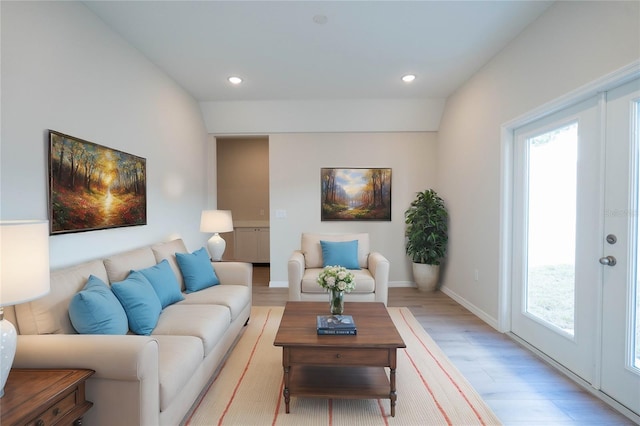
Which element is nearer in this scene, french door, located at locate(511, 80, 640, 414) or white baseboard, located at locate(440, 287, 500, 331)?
french door, located at locate(511, 80, 640, 414)

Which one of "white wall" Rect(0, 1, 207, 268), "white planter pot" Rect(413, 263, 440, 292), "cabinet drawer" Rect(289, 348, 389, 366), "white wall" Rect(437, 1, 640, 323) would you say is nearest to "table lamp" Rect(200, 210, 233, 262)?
"white wall" Rect(0, 1, 207, 268)

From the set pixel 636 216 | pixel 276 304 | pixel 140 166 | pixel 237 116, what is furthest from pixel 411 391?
pixel 237 116

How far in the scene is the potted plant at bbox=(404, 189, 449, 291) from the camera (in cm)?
441

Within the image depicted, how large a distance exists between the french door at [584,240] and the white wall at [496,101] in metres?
0.23

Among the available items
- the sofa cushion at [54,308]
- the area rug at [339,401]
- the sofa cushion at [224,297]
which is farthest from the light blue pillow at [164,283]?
the area rug at [339,401]

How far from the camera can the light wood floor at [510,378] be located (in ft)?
6.10

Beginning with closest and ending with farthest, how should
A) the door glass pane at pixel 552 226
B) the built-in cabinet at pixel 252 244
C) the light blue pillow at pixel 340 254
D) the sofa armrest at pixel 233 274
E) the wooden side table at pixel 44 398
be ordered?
the wooden side table at pixel 44 398 → the door glass pane at pixel 552 226 → the sofa armrest at pixel 233 274 → the light blue pillow at pixel 340 254 → the built-in cabinet at pixel 252 244

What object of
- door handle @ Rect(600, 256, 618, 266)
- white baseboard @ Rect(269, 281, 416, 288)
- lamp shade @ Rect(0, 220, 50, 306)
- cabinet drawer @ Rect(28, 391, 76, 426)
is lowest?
white baseboard @ Rect(269, 281, 416, 288)

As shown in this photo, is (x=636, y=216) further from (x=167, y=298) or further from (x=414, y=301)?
(x=167, y=298)

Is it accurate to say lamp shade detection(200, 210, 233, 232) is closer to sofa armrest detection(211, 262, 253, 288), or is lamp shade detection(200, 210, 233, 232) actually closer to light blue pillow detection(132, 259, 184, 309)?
sofa armrest detection(211, 262, 253, 288)

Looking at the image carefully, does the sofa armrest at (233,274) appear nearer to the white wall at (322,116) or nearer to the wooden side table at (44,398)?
the wooden side table at (44,398)

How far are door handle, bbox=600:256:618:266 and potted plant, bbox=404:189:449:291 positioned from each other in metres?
2.32

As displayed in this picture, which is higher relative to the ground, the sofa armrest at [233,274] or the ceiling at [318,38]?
the ceiling at [318,38]

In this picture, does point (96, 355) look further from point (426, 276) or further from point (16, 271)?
point (426, 276)
